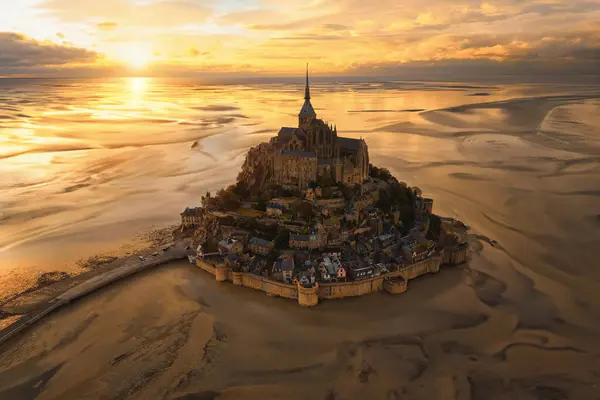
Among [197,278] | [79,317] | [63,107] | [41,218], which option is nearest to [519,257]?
[197,278]

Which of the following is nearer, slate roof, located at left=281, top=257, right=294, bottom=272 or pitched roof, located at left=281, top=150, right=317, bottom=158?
slate roof, located at left=281, top=257, right=294, bottom=272

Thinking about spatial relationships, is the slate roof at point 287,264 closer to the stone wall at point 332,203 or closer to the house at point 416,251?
the stone wall at point 332,203

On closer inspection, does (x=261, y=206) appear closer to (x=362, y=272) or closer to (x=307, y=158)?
(x=307, y=158)

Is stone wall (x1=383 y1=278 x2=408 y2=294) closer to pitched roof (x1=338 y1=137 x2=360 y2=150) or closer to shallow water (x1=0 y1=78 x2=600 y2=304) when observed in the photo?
shallow water (x1=0 y1=78 x2=600 y2=304)

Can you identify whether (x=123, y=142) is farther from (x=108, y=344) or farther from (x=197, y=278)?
(x=108, y=344)

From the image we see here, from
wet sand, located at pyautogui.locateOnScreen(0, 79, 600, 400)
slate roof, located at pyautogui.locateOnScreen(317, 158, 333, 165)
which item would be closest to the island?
slate roof, located at pyautogui.locateOnScreen(317, 158, 333, 165)

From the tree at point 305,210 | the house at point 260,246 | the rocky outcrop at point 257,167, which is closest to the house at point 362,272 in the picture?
the tree at point 305,210
